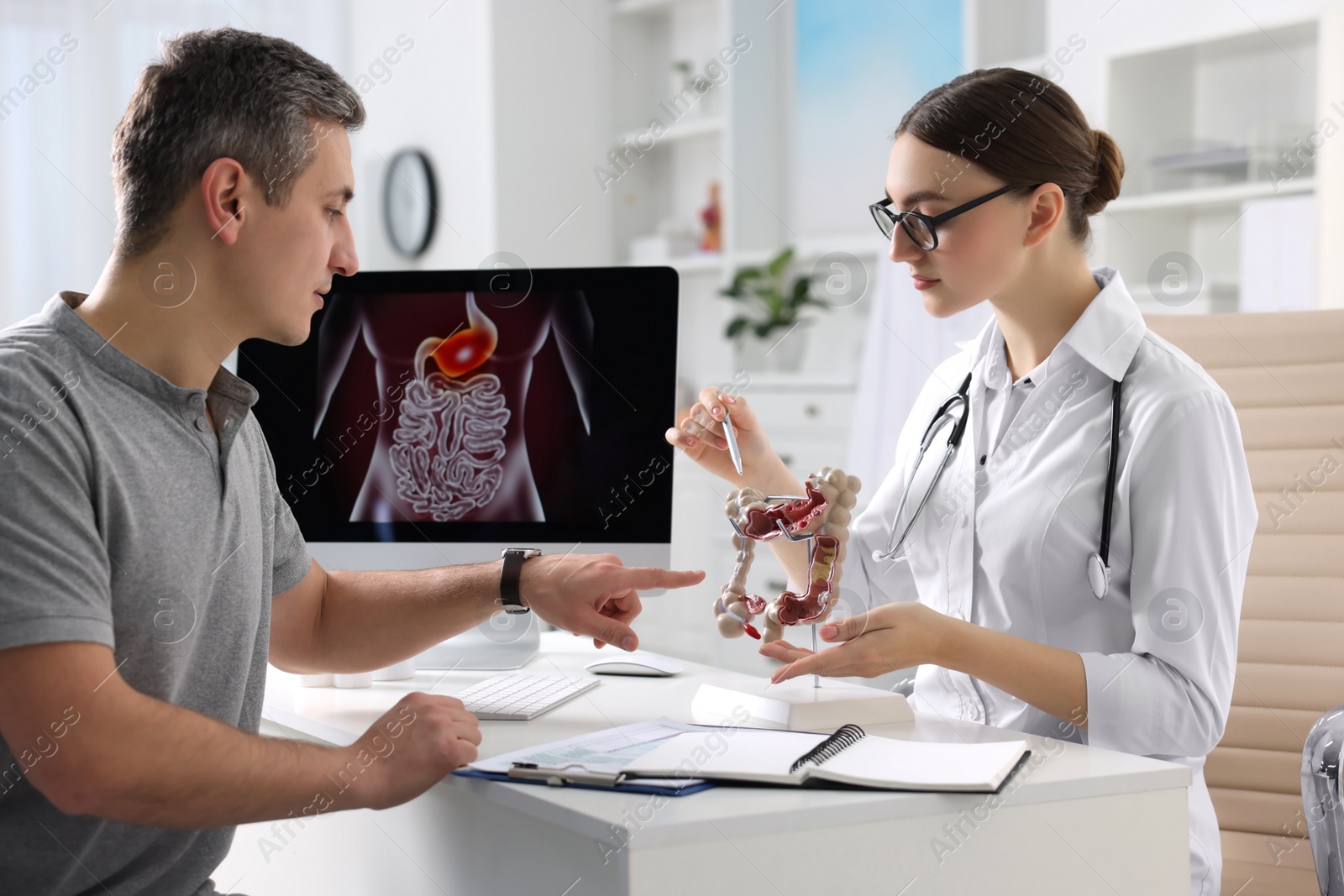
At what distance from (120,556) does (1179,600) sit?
1.15 m

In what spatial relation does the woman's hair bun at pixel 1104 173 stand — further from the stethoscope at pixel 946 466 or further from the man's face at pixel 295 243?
the man's face at pixel 295 243

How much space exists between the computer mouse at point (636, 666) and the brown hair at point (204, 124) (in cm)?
77

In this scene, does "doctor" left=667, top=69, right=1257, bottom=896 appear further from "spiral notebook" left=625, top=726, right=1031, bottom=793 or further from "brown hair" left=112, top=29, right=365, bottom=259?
"brown hair" left=112, top=29, right=365, bottom=259

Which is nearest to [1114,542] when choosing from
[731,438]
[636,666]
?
[731,438]

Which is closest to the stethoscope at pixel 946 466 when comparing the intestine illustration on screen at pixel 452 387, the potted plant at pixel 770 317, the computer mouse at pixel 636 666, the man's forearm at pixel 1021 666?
the man's forearm at pixel 1021 666

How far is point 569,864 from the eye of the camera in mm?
1008

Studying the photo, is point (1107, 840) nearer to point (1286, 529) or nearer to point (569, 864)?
point (569, 864)

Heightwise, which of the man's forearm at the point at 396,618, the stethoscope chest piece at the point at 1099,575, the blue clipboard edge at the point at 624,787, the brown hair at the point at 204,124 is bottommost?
the blue clipboard edge at the point at 624,787

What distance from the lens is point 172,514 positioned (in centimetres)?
113

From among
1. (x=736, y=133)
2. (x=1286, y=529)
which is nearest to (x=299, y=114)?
(x=1286, y=529)

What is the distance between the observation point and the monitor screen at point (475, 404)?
1.73 meters

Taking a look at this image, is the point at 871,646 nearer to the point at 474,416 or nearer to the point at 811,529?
the point at 811,529

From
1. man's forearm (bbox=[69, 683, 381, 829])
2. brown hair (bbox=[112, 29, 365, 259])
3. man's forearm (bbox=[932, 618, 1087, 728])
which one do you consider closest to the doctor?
man's forearm (bbox=[932, 618, 1087, 728])

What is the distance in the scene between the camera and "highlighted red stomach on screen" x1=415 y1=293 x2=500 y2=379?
1.77 meters
